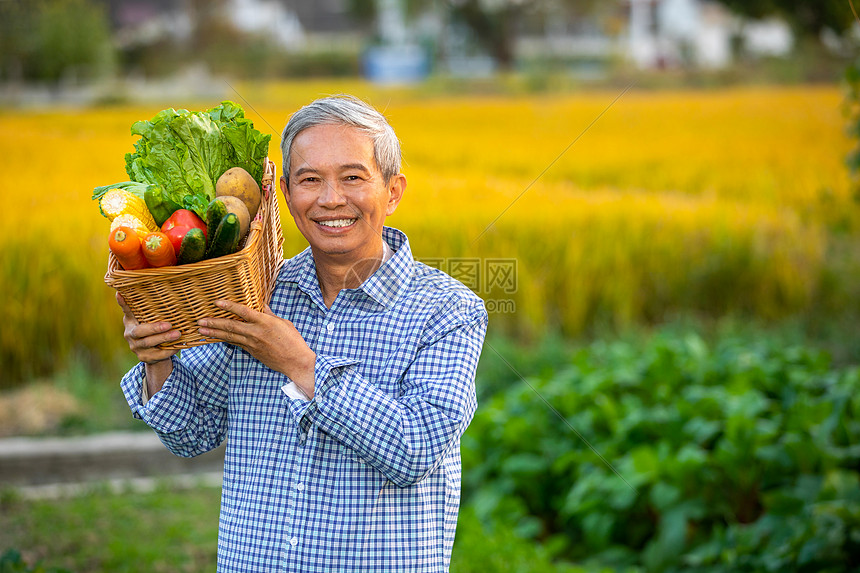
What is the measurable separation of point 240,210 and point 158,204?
0.16 metres

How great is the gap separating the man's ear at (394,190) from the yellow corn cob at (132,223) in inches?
17.8

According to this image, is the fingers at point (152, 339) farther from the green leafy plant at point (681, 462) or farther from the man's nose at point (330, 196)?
the green leafy plant at point (681, 462)

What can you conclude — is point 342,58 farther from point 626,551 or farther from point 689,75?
point 626,551

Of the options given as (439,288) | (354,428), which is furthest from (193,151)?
(354,428)

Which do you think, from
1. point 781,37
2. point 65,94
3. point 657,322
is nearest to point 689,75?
point 781,37

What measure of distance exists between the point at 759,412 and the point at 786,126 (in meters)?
4.18

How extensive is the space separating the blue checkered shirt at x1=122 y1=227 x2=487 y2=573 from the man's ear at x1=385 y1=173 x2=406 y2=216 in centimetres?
9

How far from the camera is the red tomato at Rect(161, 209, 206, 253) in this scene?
148 centimetres

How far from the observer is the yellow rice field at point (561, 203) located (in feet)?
16.0

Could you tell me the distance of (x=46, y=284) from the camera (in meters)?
4.86

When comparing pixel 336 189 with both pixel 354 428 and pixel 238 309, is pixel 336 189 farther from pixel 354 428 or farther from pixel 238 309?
→ pixel 354 428

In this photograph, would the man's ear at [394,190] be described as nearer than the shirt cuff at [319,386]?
No

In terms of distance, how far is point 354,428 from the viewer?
1384mm

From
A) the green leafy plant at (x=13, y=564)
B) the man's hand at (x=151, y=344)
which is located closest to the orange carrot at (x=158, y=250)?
the man's hand at (x=151, y=344)
